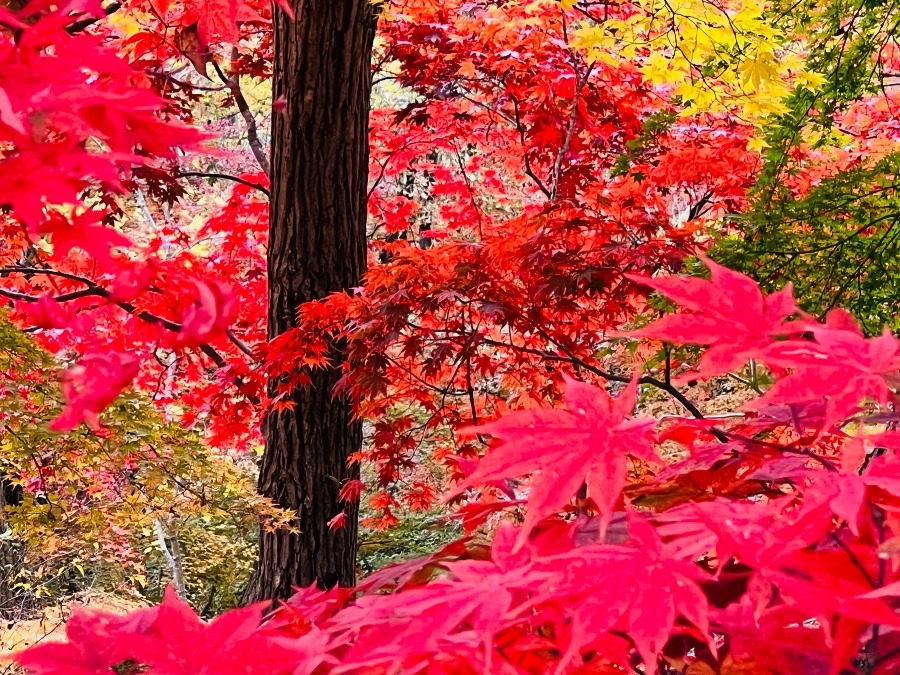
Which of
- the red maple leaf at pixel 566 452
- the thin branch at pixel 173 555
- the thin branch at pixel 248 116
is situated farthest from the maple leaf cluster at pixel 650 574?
the thin branch at pixel 173 555

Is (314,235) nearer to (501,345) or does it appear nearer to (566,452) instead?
(501,345)

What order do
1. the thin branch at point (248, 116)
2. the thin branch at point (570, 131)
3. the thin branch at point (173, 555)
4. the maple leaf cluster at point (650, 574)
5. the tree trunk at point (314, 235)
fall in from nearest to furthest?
1. the maple leaf cluster at point (650, 574)
2. the tree trunk at point (314, 235)
3. the thin branch at point (570, 131)
4. the thin branch at point (248, 116)
5. the thin branch at point (173, 555)

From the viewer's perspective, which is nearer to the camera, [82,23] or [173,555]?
[82,23]

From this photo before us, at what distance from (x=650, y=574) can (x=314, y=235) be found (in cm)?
261

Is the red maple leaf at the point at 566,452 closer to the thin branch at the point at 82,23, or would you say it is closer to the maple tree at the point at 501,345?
the maple tree at the point at 501,345

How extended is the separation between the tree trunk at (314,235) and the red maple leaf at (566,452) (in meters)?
2.41

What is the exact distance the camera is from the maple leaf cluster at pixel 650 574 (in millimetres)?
608

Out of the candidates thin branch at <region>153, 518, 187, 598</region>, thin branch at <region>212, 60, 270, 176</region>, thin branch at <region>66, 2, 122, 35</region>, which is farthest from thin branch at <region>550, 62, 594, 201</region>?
thin branch at <region>153, 518, 187, 598</region>

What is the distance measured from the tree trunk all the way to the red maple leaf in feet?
7.92

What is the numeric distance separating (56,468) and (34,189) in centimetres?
202

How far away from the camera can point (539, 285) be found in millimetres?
2262

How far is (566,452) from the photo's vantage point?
2.11ft

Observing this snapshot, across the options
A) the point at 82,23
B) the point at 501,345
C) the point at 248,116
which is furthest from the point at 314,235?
the point at 82,23

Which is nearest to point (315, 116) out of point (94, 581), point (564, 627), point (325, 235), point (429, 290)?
point (325, 235)
